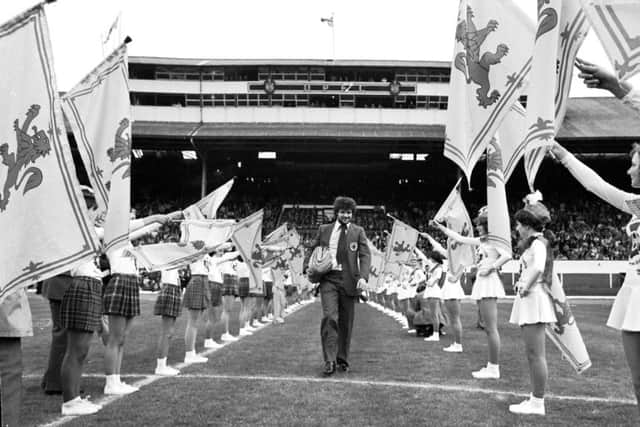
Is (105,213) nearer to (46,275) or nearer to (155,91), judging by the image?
(46,275)

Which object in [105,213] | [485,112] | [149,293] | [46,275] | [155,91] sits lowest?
[149,293]

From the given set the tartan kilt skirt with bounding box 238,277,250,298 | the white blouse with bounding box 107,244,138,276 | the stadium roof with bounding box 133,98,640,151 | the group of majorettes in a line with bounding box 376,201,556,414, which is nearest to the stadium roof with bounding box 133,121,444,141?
the stadium roof with bounding box 133,98,640,151

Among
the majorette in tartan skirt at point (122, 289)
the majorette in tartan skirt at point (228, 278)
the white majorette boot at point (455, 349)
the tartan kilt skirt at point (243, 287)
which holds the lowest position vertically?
the white majorette boot at point (455, 349)

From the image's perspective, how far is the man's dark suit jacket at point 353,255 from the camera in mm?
8131

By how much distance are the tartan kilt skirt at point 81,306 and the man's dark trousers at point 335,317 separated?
116 inches

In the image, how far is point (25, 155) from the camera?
3662mm

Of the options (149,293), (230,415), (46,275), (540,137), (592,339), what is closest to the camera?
(46,275)

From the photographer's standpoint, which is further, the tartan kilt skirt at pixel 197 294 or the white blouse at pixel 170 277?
the tartan kilt skirt at pixel 197 294

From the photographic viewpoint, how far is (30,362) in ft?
30.5

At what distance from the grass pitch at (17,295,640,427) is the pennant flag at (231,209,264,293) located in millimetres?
1643

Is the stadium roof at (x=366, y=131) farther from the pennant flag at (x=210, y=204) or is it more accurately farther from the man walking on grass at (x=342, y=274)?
the man walking on grass at (x=342, y=274)

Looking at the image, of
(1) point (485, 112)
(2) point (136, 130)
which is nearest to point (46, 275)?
(1) point (485, 112)

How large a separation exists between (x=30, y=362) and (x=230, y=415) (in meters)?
5.14

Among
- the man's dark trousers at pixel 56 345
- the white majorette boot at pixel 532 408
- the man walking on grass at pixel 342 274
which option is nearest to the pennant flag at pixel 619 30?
the white majorette boot at pixel 532 408
